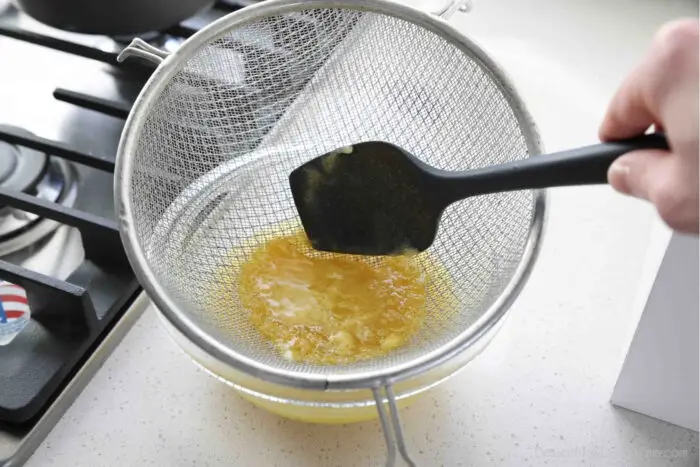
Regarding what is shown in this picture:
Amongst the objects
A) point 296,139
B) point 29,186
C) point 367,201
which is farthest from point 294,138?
point 29,186

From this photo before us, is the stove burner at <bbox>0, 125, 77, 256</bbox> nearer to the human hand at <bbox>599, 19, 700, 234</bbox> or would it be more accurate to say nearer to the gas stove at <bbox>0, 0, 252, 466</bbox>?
the gas stove at <bbox>0, 0, 252, 466</bbox>

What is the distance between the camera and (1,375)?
634mm

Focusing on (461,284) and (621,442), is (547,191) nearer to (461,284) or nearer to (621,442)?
(461,284)

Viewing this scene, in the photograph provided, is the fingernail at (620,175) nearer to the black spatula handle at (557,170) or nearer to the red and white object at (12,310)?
the black spatula handle at (557,170)

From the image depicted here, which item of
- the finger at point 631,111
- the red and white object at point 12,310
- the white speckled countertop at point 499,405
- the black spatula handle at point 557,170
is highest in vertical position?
the finger at point 631,111

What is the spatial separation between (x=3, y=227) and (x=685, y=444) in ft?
2.28

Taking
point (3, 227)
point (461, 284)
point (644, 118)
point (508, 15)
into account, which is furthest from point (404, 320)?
point (508, 15)

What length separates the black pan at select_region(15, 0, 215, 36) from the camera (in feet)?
2.42

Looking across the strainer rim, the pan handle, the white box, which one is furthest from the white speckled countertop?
the pan handle

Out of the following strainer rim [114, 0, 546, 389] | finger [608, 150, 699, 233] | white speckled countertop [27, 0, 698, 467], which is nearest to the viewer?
finger [608, 150, 699, 233]

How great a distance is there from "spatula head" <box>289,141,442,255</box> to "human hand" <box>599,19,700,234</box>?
0.19 m

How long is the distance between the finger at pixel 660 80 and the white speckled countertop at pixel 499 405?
0.90 ft

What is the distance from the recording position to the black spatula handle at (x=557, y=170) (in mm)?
494

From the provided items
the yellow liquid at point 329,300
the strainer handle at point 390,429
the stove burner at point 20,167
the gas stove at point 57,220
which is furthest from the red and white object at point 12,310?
the strainer handle at point 390,429
